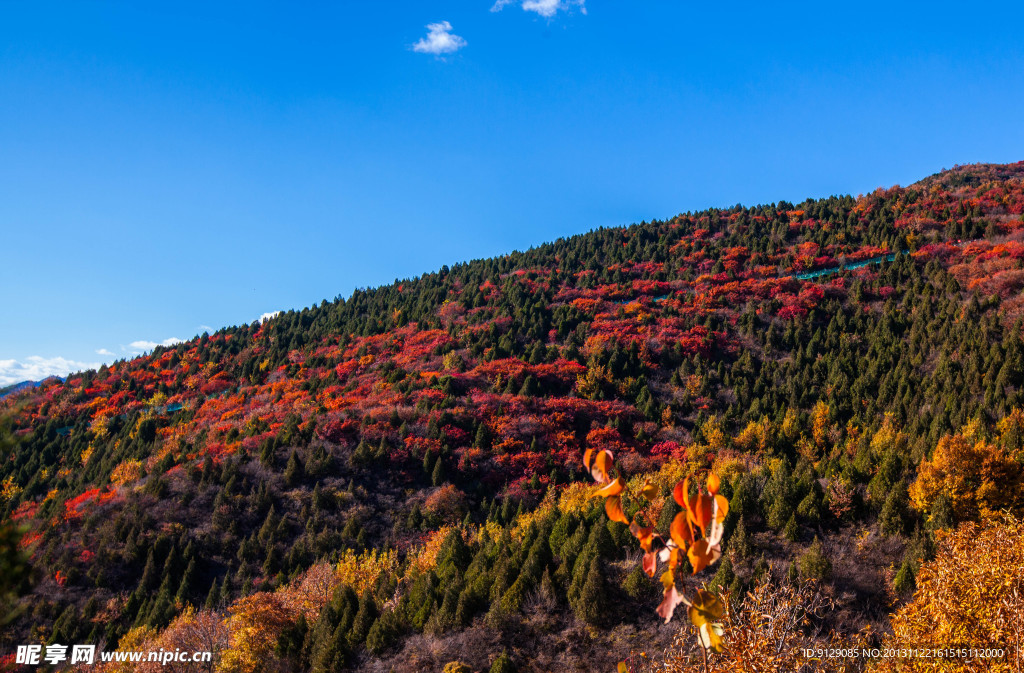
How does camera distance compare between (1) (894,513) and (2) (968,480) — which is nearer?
(1) (894,513)

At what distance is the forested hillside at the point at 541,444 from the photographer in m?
18.0

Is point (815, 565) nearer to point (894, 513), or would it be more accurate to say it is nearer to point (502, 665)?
point (894, 513)

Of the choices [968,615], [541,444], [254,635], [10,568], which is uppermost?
[10,568]

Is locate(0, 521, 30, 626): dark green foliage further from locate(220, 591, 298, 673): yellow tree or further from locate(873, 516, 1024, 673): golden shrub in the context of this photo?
locate(220, 591, 298, 673): yellow tree

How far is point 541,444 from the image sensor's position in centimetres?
3972

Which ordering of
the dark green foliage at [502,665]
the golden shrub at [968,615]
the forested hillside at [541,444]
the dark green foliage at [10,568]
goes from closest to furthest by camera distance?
the dark green foliage at [10,568]
the golden shrub at [968,615]
the dark green foliage at [502,665]
the forested hillside at [541,444]

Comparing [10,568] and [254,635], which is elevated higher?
[10,568]

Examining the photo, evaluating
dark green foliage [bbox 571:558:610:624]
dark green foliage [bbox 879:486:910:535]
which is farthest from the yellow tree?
dark green foliage [bbox 879:486:910:535]

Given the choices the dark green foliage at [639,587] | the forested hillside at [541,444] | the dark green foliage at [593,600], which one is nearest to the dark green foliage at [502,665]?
the forested hillside at [541,444]

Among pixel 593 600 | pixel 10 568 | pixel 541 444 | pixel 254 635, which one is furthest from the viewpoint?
pixel 541 444

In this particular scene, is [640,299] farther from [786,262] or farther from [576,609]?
[576,609]

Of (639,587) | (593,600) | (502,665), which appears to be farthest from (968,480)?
(502,665)

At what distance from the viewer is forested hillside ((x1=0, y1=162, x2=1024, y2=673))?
18.0 m

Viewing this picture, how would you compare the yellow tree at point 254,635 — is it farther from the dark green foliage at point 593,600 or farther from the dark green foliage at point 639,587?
the dark green foliage at point 639,587
